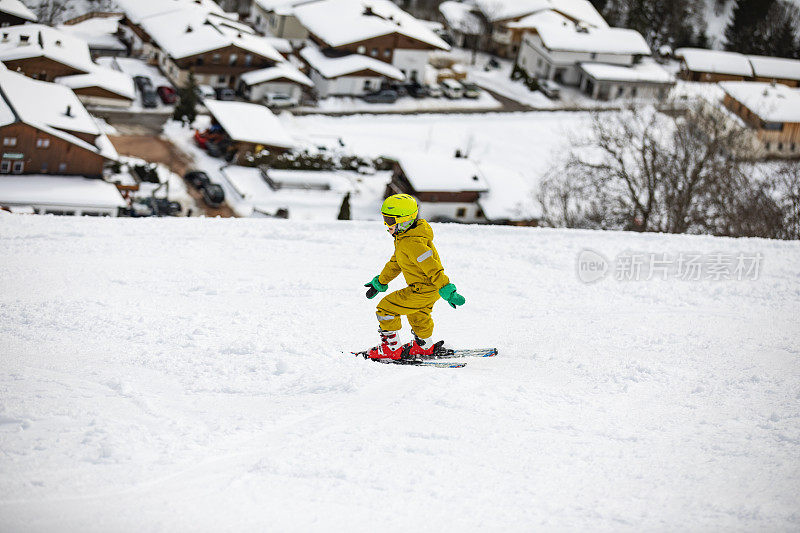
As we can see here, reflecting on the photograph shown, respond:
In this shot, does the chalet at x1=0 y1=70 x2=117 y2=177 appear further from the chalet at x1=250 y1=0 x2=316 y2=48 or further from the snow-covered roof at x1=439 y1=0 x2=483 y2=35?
the snow-covered roof at x1=439 y1=0 x2=483 y2=35

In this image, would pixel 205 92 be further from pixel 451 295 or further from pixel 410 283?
pixel 451 295

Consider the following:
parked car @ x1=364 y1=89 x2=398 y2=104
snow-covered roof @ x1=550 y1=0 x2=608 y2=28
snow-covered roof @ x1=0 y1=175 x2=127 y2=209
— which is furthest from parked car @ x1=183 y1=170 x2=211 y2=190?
snow-covered roof @ x1=550 y1=0 x2=608 y2=28

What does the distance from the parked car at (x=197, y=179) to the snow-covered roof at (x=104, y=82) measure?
786 cm

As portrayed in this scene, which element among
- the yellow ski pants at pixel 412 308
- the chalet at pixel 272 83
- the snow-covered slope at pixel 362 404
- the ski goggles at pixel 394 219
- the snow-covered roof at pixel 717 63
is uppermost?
the snow-covered roof at pixel 717 63

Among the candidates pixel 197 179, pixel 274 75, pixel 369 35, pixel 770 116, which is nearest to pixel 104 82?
pixel 274 75

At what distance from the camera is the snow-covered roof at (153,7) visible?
4156cm

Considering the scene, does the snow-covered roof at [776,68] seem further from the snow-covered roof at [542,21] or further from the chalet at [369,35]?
the chalet at [369,35]

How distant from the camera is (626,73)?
46.5 meters

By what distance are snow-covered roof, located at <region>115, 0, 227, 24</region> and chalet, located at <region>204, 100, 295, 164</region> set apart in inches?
424

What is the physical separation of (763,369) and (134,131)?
2989 centimetres

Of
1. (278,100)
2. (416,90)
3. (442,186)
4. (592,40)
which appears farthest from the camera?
(592,40)

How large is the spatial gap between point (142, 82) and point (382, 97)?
38.7 feet

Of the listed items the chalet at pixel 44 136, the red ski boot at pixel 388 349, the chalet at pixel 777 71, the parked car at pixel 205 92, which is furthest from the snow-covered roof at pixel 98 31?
the red ski boot at pixel 388 349

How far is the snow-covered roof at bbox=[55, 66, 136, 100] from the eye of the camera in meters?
33.4
